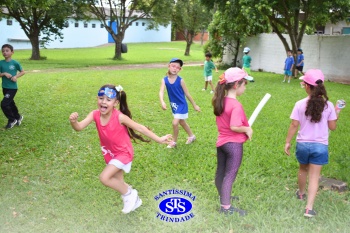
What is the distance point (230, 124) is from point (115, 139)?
3.77ft

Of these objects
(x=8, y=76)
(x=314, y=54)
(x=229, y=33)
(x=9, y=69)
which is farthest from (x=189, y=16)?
(x=8, y=76)

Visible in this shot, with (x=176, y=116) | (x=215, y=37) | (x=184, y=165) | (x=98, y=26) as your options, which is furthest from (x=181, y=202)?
(x=98, y=26)

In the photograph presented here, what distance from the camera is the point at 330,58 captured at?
18422 millimetres

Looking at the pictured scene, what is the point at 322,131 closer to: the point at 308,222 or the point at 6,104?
the point at 308,222

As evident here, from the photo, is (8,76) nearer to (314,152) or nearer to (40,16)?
(314,152)

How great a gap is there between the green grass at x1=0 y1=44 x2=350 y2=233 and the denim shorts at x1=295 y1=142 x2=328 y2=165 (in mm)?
553

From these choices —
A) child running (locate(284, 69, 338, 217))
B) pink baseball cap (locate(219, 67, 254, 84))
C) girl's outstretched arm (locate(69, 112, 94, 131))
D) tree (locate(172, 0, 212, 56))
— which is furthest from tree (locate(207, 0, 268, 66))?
girl's outstretched arm (locate(69, 112, 94, 131))

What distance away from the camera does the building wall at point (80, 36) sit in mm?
45875

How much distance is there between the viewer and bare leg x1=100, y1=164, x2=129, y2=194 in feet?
14.1

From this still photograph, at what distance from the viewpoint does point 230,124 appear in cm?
421

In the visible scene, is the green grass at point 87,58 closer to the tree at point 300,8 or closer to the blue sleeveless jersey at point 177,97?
the tree at point 300,8

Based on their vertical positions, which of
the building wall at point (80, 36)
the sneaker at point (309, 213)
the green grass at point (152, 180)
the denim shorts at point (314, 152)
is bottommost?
the green grass at point (152, 180)

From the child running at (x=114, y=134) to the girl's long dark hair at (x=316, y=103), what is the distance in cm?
143

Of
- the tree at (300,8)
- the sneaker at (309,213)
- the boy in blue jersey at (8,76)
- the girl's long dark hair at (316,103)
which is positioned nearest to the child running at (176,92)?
the girl's long dark hair at (316,103)
